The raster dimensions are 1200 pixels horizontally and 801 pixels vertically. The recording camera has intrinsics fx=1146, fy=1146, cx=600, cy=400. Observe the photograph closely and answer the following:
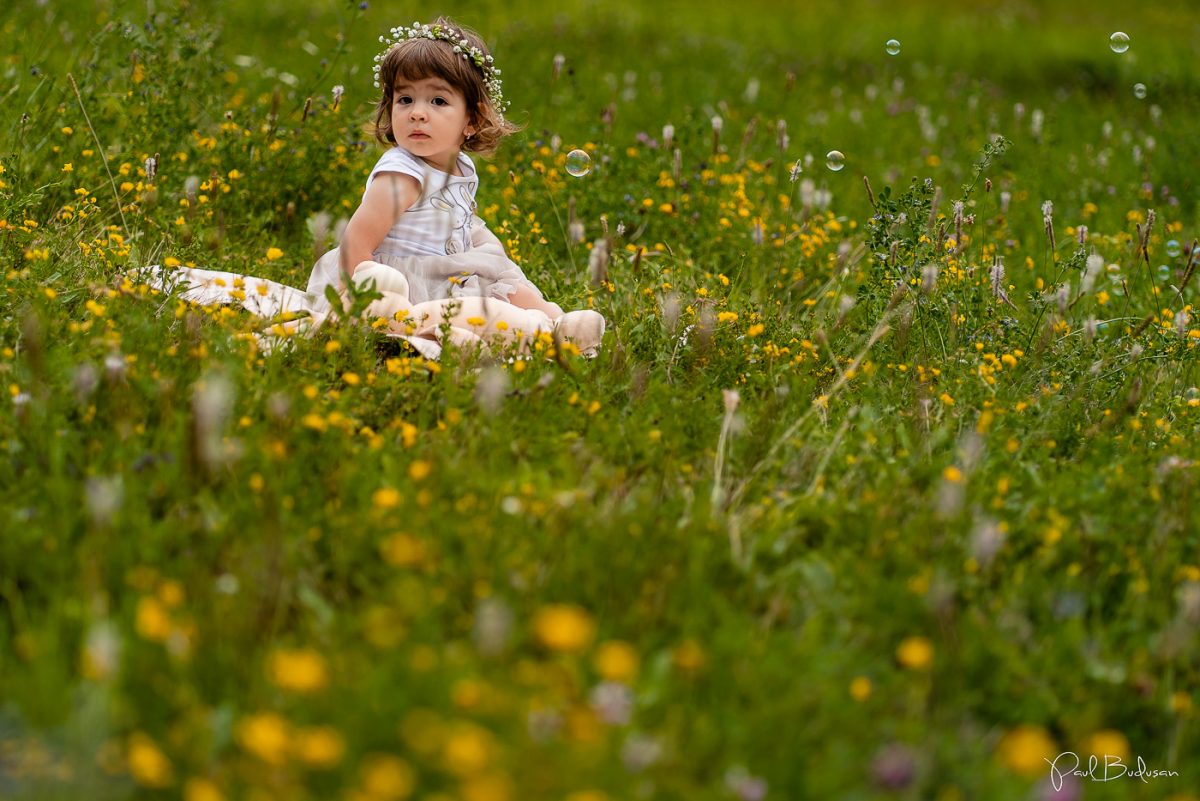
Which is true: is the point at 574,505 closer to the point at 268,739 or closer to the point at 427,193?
the point at 268,739

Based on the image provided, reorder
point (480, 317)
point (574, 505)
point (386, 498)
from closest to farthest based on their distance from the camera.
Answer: point (386, 498), point (574, 505), point (480, 317)

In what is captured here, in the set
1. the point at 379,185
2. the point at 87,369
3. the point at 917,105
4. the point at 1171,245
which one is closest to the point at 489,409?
the point at 87,369

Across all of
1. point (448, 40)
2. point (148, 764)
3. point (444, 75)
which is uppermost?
point (448, 40)

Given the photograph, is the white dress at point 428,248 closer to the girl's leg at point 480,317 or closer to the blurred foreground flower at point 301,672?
the girl's leg at point 480,317

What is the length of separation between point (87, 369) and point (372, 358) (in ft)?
3.34

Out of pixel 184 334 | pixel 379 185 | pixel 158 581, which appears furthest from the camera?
pixel 379 185

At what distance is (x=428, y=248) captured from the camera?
4.59 meters

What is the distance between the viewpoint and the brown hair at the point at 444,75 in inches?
178

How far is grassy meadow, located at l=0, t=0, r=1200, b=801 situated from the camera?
1.83m

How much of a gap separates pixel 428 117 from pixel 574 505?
92.0 inches

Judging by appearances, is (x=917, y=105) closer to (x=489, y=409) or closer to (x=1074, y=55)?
(x=1074, y=55)

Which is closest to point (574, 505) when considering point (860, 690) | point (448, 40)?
point (860, 690)

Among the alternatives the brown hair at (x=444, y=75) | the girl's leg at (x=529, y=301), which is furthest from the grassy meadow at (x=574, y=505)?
the brown hair at (x=444, y=75)

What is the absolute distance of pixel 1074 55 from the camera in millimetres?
11859
